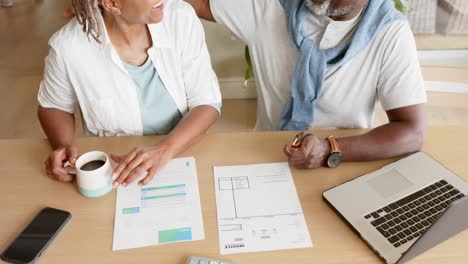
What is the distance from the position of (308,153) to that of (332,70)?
1.21 feet

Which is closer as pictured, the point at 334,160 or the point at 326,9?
Result: the point at 334,160

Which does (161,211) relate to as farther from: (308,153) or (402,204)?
(402,204)

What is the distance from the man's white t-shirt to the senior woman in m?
0.23

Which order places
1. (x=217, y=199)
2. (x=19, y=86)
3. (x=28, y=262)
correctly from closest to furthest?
(x=28, y=262) → (x=217, y=199) → (x=19, y=86)

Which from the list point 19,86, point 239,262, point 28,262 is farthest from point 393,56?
point 19,86

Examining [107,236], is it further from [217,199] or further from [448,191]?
[448,191]

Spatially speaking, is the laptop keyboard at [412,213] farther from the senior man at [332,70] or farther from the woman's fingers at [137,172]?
the woman's fingers at [137,172]

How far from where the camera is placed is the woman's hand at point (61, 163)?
1.14 meters

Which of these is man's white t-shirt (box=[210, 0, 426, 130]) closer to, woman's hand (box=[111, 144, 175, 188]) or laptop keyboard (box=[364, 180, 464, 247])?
laptop keyboard (box=[364, 180, 464, 247])

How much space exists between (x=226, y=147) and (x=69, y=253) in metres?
0.51

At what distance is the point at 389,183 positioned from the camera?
3.77 ft

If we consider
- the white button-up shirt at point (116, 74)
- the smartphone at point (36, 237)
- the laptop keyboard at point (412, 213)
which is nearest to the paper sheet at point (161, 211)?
the smartphone at point (36, 237)

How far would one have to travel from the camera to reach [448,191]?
3.67ft

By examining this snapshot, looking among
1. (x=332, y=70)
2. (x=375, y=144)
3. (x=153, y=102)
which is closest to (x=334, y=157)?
(x=375, y=144)
